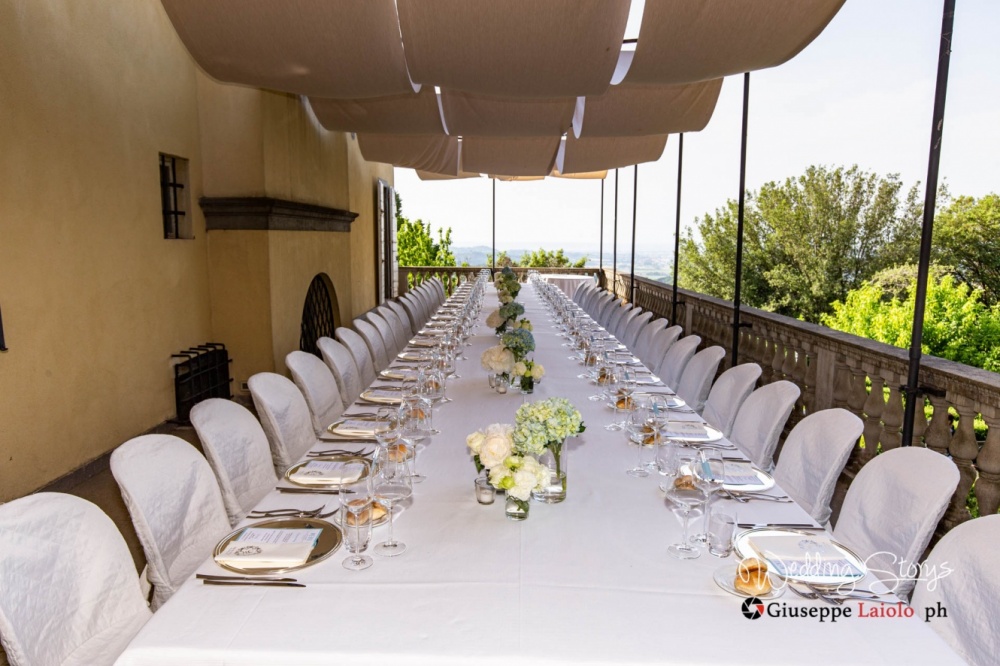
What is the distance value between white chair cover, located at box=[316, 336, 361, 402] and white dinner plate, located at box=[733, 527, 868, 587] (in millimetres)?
3085

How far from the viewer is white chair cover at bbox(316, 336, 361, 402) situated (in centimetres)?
445

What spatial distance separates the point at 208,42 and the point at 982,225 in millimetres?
26977

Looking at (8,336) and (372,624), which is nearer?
(372,624)

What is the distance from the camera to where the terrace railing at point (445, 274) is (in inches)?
594

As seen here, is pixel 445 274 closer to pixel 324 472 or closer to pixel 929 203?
pixel 929 203

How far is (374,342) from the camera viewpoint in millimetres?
5762

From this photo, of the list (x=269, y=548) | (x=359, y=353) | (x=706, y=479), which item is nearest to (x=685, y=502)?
(x=706, y=479)

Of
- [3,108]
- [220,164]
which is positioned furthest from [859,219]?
[3,108]

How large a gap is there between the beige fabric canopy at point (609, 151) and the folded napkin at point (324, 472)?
199 inches

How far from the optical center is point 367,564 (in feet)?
5.52

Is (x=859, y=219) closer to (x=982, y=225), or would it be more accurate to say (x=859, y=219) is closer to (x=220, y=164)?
(x=982, y=225)

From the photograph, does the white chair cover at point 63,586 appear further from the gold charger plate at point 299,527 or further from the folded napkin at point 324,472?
the folded napkin at point 324,472

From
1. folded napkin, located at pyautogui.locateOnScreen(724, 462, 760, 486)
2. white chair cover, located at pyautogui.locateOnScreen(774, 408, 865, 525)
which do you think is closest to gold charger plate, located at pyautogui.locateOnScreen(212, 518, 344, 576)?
folded napkin, located at pyautogui.locateOnScreen(724, 462, 760, 486)

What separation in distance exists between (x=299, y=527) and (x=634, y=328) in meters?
5.13
